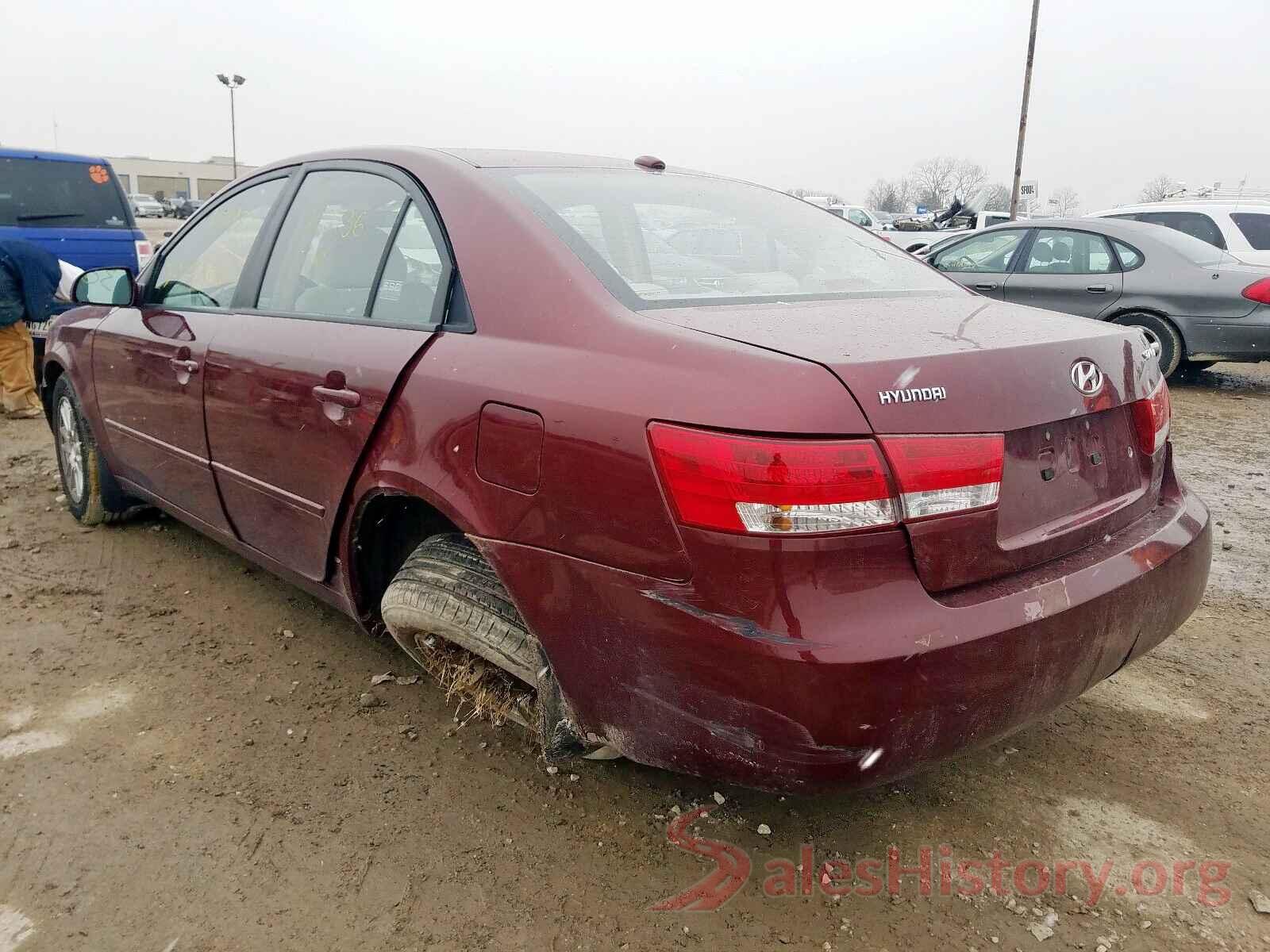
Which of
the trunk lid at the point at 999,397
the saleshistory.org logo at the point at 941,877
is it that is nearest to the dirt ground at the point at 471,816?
the saleshistory.org logo at the point at 941,877

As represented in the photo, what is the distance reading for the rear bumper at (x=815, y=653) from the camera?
1.64m

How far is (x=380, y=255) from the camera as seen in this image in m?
2.55

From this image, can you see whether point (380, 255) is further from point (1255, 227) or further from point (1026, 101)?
point (1026, 101)

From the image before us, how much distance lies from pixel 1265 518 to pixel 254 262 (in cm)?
459

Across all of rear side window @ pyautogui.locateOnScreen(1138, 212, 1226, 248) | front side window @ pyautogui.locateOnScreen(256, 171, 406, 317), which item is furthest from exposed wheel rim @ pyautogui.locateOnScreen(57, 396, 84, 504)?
rear side window @ pyautogui.locateOnScreen(1138, 212, 1226, 248)

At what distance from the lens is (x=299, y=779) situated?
2438 mm

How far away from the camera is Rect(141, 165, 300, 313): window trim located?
3027 mm

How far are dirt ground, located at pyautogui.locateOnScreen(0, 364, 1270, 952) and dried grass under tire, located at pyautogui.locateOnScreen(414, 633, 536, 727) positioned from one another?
6.9 inches

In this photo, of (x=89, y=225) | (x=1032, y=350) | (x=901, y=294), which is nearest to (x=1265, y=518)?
(x=901, y=294)

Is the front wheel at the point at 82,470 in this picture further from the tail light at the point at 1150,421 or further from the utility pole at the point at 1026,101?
the utility pole at the point at 1026,101

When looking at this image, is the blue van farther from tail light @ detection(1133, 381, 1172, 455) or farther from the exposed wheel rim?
tail light @ detection(1133, 381, 1172, 455)

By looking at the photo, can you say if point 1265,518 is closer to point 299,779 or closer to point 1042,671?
point 1042,671

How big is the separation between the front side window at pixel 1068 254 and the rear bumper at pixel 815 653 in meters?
6.85

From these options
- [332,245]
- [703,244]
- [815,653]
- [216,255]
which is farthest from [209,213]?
[815,653]
